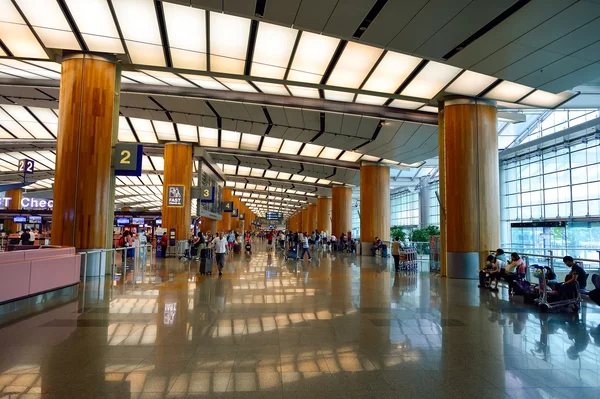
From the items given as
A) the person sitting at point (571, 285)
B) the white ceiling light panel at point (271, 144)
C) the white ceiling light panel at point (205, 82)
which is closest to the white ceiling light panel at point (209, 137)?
the white ceiling light panel at point (271, 144)

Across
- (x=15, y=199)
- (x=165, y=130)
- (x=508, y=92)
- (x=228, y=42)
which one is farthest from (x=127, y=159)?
(x=15, y=199)

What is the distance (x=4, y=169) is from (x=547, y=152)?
39.7m

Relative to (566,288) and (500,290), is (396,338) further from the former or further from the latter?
(500,290)

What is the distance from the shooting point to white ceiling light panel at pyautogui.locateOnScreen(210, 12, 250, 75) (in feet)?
33.5

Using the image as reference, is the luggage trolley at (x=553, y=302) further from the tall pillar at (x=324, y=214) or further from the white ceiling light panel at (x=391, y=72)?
the tall pillar at (x=324, y=214)

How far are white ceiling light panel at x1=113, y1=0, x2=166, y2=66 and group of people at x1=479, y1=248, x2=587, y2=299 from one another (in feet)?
35.2

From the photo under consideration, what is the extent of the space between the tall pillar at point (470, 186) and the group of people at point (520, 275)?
1.19 metres

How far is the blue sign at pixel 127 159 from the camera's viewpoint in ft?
40.1

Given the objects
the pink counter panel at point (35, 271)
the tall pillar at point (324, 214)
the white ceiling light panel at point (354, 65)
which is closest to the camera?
the pink counter panel at point (35, 271)

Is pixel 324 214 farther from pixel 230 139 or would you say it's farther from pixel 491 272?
pixel 491 272

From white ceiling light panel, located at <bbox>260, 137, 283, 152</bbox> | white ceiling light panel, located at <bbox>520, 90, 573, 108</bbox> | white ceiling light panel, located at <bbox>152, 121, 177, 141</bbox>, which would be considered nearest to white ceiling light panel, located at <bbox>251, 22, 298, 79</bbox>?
white ceiling light panel, located at <bbox>520, 90, 573, 108</bbox>

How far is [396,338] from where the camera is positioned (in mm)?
5680

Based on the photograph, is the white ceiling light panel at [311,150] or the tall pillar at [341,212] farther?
the tall pillar at [341,212]

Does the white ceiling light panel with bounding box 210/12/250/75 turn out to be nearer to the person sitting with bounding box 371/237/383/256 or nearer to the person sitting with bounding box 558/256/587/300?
the person sitting with bounding box 558/256/587/300
